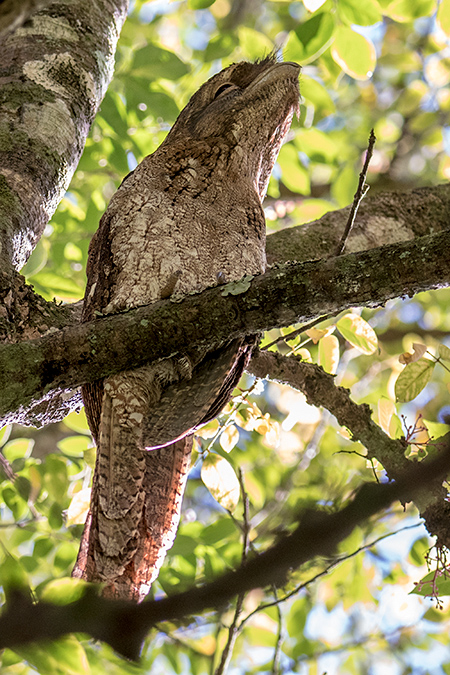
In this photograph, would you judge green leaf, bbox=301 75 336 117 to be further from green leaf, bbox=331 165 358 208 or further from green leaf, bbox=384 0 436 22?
green leaf, bbox=331 165 358 208

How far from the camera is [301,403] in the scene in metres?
3.75

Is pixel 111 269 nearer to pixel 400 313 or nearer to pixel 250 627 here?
pixel 250 627

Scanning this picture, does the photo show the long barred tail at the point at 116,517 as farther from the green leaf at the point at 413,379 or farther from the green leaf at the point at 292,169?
the green leaf at the point at 292,169

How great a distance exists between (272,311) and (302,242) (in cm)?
167

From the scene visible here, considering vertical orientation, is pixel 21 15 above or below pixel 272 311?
below

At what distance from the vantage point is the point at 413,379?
257 centimetres

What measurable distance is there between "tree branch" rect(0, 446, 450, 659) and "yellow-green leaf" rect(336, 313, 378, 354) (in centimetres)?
240

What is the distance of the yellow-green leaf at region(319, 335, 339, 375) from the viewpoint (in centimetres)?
314

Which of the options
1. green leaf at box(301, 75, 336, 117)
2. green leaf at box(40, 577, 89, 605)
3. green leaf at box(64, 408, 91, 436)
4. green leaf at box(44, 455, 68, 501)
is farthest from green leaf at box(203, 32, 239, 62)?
green leaf at box(40, 577, 89, 605)

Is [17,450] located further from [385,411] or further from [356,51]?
[356,51]

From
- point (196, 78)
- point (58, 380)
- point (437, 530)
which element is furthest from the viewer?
point (196, 78)

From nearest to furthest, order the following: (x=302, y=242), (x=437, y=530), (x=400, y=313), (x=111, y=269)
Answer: (x=111, y=269) → (x=437, y=530) → (x=302, y=242) → (x=400, y=313)

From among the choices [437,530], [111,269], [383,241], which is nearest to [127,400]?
[111,269]

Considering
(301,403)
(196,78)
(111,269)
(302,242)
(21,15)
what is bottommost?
(21,15)
